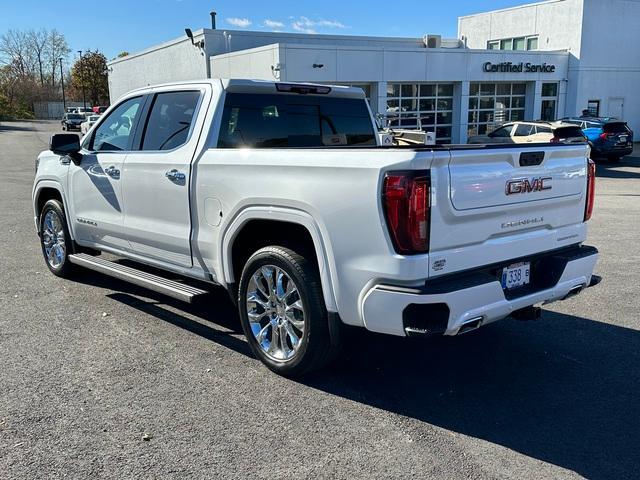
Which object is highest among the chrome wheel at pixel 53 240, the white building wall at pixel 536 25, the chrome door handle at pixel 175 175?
the white building wall at pixel 536 25

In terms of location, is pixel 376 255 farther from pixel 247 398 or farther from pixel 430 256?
pixel 247 398

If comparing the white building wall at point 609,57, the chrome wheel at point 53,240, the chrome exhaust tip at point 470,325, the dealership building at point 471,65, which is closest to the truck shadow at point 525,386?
the chrome exhaust tip at point 470,325

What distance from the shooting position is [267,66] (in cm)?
2442

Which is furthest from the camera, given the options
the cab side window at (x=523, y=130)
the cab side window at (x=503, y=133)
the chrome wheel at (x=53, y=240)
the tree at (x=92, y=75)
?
the tree at (x=92, y=75)

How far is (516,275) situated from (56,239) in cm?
504

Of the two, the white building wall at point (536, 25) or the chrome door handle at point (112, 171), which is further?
the white building wall at point (536, 25)

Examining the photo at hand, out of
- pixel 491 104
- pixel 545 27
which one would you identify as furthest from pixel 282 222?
pixel 545 27

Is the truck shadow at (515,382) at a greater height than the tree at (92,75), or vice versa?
the tree at (92,75)

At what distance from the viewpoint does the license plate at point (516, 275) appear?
394 cm

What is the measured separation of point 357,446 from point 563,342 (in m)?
2.38

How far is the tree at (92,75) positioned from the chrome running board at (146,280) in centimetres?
8533

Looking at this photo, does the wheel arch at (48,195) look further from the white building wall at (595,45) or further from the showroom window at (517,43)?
the showroom window at (517,43)

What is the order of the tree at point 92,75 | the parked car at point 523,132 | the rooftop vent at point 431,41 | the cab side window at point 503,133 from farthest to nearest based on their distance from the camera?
the tree at point 92,75, the rooftop vent at point 431,41, the cab side window at point 503,133, the parked car at point 523,132

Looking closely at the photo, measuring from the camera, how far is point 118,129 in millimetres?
5789
